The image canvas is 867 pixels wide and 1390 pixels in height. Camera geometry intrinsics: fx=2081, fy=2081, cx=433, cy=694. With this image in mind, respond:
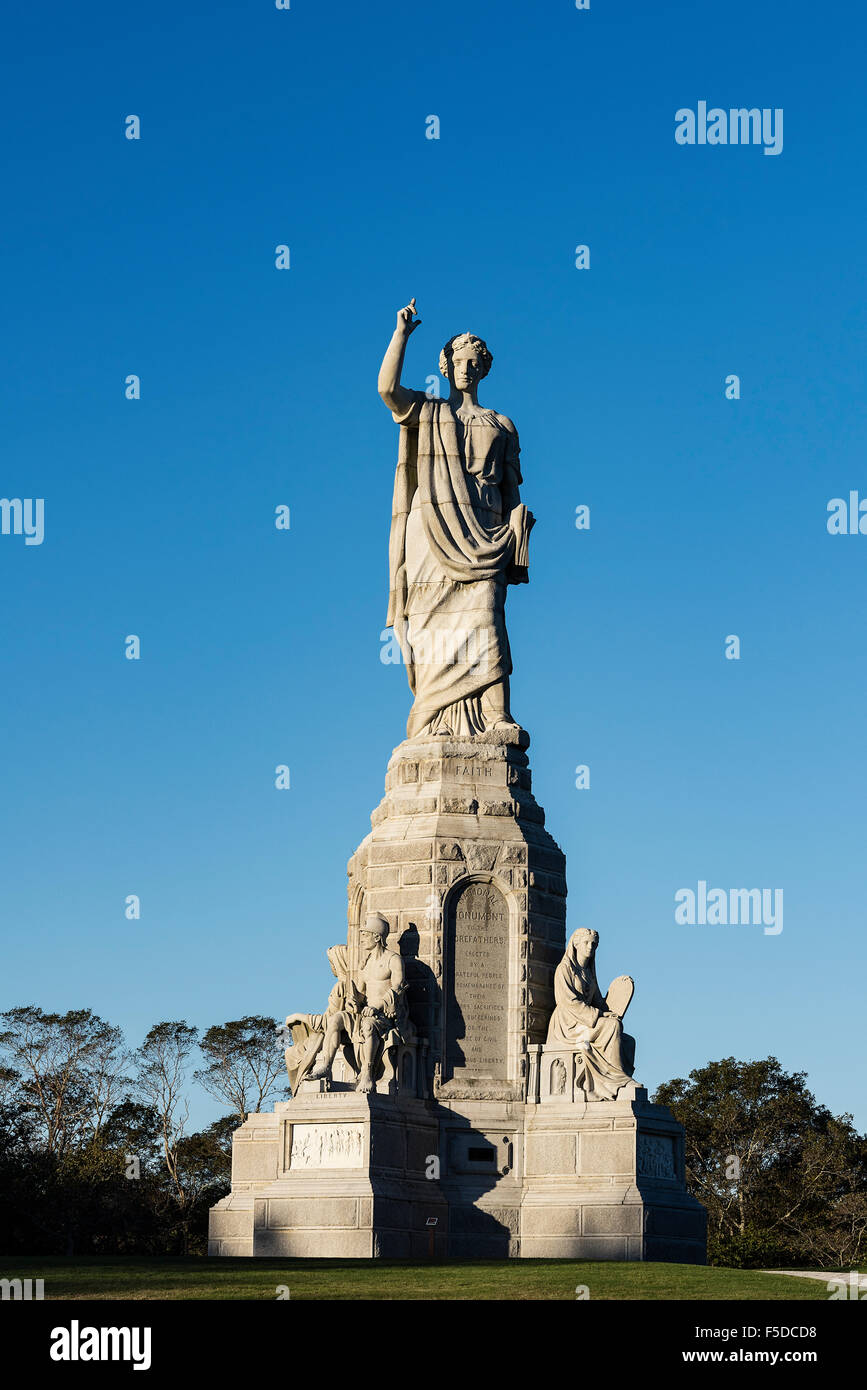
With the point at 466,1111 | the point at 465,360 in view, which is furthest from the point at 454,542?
the point at 466,1111

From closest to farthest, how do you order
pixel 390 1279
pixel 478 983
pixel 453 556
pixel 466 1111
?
pixel 390 1279, pixel 466 1111, pixel 478 983, pixel 453 556

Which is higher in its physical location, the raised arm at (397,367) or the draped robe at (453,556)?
the raised arm at (397,367)

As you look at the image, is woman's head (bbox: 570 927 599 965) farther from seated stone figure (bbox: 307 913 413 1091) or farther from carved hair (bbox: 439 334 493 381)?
carved hair (bbox: 439 334 493 381)

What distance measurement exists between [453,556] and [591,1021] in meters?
8.31

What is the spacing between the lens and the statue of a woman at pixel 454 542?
35188mm

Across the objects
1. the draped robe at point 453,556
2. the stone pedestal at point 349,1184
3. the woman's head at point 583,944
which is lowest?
the stone pedestal at point 349,1184

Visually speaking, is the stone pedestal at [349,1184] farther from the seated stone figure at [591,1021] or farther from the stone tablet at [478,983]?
the seated stone figure at [591,1021]

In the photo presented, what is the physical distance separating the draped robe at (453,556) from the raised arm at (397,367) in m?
0.32

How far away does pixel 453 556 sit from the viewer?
35531mm

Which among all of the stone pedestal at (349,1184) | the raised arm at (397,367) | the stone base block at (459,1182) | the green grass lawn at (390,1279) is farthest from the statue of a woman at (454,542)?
the green grass lawn at (390,1279)

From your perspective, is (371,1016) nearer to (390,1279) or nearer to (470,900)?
(470,900)

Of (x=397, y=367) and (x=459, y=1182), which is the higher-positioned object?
(x=397, y=367)

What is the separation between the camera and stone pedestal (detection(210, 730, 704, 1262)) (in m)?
30.4
